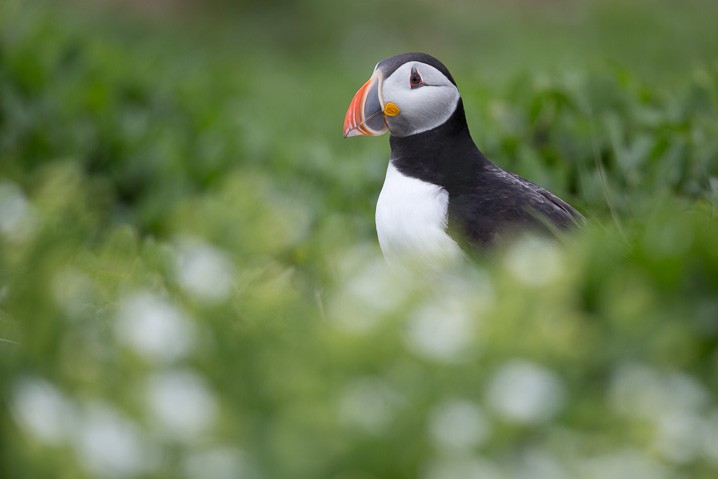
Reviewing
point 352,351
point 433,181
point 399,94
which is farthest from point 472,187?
point 352,351

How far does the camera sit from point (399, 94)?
11.1 ft

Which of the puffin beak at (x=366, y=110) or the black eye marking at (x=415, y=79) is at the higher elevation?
the black eye marking at (x=415, y=79)

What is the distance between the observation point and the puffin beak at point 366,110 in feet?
11.1

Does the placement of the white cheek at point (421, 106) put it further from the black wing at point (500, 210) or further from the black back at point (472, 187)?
the black wing at point (500, 210)

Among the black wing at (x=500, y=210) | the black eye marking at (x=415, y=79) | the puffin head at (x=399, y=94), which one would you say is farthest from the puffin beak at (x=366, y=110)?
the black wing at (x=500, y=210)

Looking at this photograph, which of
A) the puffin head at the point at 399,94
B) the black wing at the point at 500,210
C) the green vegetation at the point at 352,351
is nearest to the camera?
the green vegetation at the point at 352,351

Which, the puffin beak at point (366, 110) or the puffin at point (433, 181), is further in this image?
the puffin beak at point (366, 110)

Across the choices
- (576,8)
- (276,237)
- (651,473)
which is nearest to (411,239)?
(276,237)

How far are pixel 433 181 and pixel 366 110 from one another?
37 cm

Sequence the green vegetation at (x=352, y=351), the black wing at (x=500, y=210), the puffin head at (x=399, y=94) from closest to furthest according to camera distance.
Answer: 1. the green vegetation at (x=352, y=351)
2. the black wing at (x=500, y=210)
3. the puffin head at (x=399, y=94)

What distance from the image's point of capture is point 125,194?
5707 millimetres

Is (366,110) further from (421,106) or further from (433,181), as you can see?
(433,181)

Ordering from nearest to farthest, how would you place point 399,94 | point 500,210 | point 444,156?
point 500,210 → point 399,94 → point 444,156

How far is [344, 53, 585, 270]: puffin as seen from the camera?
3.23 metres
